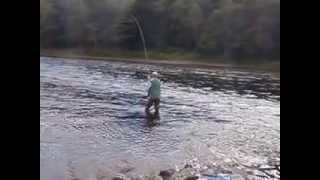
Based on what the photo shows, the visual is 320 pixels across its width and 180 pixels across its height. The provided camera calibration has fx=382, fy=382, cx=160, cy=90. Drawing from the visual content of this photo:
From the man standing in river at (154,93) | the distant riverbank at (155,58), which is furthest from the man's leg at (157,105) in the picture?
the distant riverbank at (155,58)

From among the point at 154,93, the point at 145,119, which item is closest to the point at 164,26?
the point at 154,93

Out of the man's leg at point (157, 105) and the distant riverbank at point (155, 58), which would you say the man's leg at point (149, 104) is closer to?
the man's leg at point (157, 105)

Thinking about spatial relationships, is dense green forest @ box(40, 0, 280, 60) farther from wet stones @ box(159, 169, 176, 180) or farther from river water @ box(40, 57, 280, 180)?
wet stones @ box(159, 169, 176, 180)

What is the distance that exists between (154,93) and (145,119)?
0.14 m

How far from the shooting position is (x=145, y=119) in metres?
1.75

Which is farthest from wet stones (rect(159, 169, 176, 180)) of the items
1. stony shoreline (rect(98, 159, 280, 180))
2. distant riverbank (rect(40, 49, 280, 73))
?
distant riverbank (rect(40, 49, 280, 73))

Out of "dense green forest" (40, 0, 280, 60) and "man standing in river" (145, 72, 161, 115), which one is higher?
"dense green forest" (40, 0, 280, 60)

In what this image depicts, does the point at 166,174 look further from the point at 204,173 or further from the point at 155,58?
the point at 155,58

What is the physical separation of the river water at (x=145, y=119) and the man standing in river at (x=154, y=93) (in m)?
0.02

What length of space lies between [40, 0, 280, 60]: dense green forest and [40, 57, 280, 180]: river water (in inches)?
4.6

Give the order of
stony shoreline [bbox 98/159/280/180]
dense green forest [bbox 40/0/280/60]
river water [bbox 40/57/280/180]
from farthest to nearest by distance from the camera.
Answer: river water [bbox 40/57/280/180] < stony shoreline [bbox 98/159/280/180] < dense green forest [bbox 40/0/280/60]

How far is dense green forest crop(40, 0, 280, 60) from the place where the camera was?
1328 millimetres
